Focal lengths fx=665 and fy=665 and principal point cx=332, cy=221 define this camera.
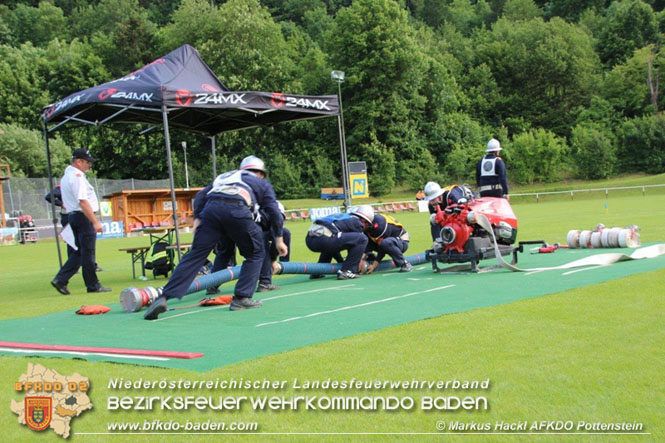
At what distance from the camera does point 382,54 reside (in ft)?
201

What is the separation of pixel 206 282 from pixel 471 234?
470 cm

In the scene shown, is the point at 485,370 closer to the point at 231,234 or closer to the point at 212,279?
the point at 231,234

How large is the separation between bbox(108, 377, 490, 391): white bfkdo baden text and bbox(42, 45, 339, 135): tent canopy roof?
7906 millimetres

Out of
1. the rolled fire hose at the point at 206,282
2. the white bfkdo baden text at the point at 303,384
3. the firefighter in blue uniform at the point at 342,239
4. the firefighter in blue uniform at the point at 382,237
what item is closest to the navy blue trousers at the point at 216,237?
the rolled fire hose at the point at 206,282

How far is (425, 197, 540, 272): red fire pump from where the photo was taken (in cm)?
1126

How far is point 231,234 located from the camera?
8.44 m

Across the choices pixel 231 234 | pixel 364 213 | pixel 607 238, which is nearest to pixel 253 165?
pixel 231 234

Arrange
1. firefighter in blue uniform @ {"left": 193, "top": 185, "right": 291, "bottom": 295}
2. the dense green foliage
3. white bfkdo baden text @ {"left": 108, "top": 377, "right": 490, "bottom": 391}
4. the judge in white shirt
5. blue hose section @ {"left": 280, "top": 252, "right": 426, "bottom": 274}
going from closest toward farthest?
white bfkdo baden text @ {"left": 108, "top": 377, "right": 490, "bottom": 391} < firefighter in blue uniform @ {"left": 193, "top": 185, "right": 291, "bottom": 295} < blue hose section @ {"left": 280, "top": 252, "right": 426, "bottom": 274} < the judge in white shirt < the dense green foliage

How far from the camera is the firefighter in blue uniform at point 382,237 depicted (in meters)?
11.8

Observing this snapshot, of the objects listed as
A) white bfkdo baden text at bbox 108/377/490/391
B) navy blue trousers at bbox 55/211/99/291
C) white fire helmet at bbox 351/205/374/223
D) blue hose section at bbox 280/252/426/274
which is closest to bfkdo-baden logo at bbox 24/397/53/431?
white bfkdo baden text at bbox 108/377/490/391

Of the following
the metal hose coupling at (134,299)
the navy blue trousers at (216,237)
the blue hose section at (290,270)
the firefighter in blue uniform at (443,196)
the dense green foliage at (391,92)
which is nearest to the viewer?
the navy blue trousers at (216,237)

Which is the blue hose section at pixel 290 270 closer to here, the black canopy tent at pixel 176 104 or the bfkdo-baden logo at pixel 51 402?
the black canopy tent at pixel 176 104

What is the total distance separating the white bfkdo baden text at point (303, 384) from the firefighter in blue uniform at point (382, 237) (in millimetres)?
7017

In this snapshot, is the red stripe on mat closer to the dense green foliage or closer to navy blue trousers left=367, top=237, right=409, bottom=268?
navy blue trousers left=367, top=237, right=409, bottom=268
